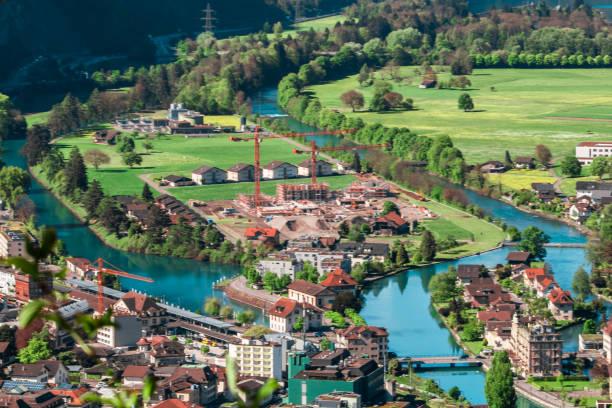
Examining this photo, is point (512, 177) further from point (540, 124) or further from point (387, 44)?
point (387, 44)

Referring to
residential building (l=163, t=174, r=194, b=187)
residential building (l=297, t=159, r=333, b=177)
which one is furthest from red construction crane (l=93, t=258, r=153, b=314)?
residential building (l=297, t=159, r=333, b=177)

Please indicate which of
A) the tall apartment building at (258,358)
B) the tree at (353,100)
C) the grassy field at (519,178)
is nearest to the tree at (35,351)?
the tall apartment building at (258,358)

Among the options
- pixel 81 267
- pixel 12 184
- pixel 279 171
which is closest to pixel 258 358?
pixel 81 267

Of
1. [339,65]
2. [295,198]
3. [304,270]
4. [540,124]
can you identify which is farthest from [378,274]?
[339,65]

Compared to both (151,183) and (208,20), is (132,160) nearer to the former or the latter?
(151,183)

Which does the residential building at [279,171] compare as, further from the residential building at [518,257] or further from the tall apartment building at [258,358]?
the tall apartment building at [258,358]
